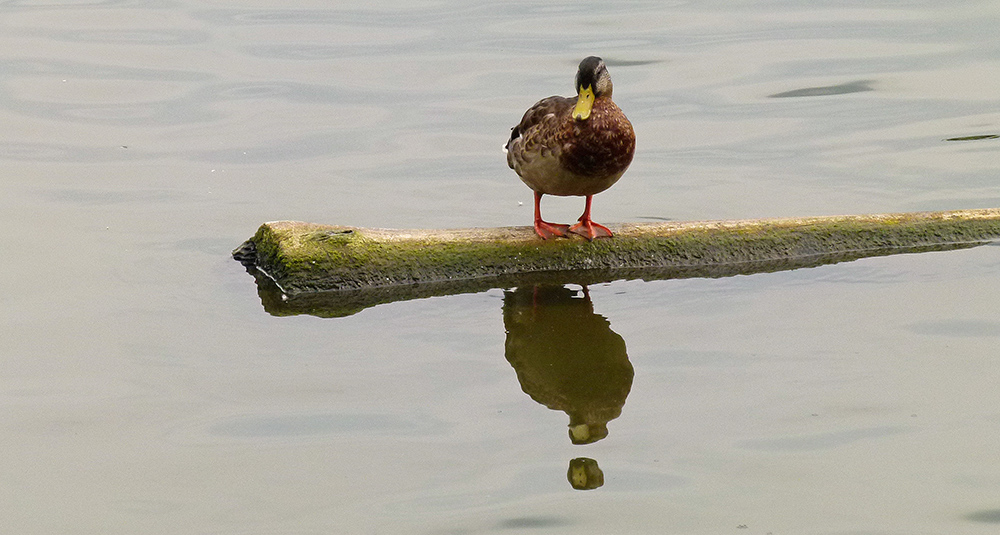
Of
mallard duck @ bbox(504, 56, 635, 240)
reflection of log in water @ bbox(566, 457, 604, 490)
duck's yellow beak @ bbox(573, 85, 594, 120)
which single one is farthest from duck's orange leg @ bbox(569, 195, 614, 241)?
reflection of log in water @ bbox(566, 457, 604, 490)

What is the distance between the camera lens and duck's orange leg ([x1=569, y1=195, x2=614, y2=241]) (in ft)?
21.0

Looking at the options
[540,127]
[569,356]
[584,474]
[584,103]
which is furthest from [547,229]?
[584,474]

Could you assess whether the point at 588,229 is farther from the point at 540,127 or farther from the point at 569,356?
the point at 569,356

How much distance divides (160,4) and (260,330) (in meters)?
8.61

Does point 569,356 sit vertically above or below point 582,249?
below

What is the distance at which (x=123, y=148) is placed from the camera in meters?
9.10

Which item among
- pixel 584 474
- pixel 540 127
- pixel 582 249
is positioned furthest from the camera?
pixel 582 249

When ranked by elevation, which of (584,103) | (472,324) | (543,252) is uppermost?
(584,103)

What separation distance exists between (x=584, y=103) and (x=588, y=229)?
68cm

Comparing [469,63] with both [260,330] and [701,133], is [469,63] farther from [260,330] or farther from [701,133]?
[260,330]

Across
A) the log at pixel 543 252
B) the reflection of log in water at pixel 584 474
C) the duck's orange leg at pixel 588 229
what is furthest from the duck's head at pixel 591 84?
the reflection of log in water at pixel 584 474

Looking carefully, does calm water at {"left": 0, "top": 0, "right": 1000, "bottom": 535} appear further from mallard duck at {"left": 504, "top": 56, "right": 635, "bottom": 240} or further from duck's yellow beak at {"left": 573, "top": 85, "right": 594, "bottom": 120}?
duck's yellow beak at {"left": 573, "top": 85, "right": 594, "bottom": 120}

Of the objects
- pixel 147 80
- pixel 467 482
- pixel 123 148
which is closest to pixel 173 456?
pixel 467 482

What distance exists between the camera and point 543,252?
6.41 m
